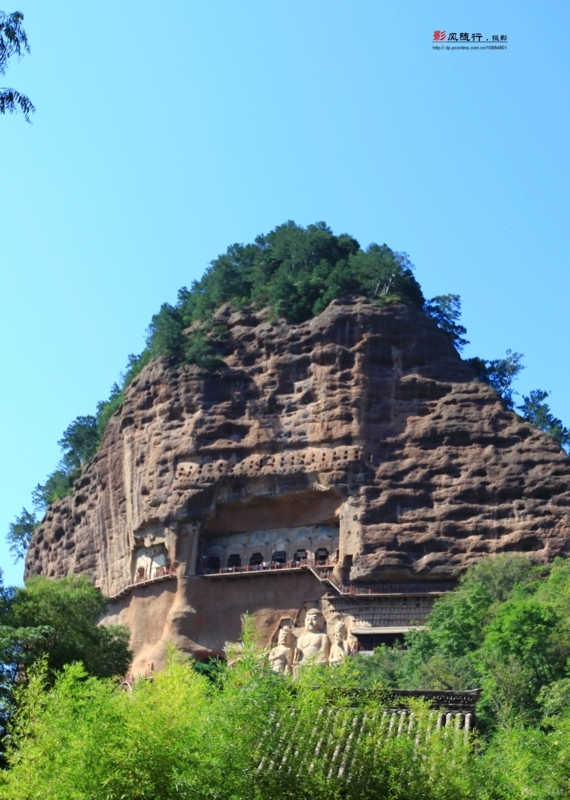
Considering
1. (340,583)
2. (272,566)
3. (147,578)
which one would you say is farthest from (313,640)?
(147,578)

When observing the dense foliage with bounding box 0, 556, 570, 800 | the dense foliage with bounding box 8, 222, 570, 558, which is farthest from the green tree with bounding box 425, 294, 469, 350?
the dense foliage with bounding box 0, 556, 570, 800

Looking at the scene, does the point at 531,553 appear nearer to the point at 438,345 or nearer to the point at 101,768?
the point at 438,345

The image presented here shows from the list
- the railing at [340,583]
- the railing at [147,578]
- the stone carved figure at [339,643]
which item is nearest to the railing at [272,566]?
the railing at [340,583]

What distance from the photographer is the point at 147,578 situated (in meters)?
53.8

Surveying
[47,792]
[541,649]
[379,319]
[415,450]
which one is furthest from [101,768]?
[379,319]

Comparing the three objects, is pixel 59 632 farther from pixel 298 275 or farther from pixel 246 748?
pixel 298 275

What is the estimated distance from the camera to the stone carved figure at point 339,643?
1873 inches

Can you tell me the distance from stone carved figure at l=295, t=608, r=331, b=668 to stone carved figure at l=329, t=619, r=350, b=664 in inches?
14.6

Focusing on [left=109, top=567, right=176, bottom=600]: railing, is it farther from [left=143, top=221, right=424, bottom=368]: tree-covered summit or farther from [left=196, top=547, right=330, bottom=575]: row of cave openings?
[left=143, top=221, right=424, bottom=368]: tree-covered summit

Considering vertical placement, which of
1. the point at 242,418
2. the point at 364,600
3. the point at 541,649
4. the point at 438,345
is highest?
the point at 438,345

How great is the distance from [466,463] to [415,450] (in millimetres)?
2108

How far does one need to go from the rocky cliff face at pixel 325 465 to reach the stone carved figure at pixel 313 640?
1987 millimetres

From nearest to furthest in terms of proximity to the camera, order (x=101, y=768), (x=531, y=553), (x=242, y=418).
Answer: (x=101, y=768), (x=531, y=553), (x=242, y=418)

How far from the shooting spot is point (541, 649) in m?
35.6
